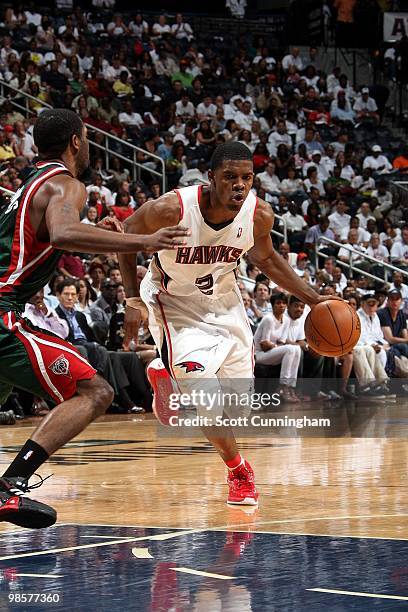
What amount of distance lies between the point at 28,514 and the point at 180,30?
1733cm

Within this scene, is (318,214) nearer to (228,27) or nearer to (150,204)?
(228,27)

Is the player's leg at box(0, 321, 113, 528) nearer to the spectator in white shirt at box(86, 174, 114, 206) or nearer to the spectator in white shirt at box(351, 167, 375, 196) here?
the spectator in white shirt at box(86, 174, 114, 206)

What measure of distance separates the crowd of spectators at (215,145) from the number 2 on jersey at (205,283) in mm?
4583

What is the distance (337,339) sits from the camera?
5.69 m

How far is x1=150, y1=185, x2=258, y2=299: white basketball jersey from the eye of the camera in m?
5.23

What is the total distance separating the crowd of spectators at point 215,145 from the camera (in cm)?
1140

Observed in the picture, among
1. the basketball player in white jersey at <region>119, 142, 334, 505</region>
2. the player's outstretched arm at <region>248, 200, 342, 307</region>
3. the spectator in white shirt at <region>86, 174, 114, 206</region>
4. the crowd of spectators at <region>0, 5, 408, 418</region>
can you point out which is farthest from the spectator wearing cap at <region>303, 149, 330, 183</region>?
the basketball player in white jersey at <region>119, 142, 334, 505</region>

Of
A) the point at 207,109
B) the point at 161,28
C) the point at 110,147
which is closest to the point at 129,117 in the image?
the point at 110,147

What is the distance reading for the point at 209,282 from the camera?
17.5 ft

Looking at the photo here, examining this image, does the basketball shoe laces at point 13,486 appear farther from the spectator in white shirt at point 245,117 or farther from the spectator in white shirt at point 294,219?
the spectator in white shirt at point 245,117

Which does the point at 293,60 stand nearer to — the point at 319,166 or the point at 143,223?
the point at 319,166

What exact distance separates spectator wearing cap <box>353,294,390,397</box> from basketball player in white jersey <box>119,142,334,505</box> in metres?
7.22

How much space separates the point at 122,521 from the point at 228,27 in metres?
18.7

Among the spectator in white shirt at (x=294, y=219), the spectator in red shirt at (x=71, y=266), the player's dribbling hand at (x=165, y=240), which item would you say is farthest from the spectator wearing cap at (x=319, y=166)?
the player's dribbling hand at (x=165, y=240)
